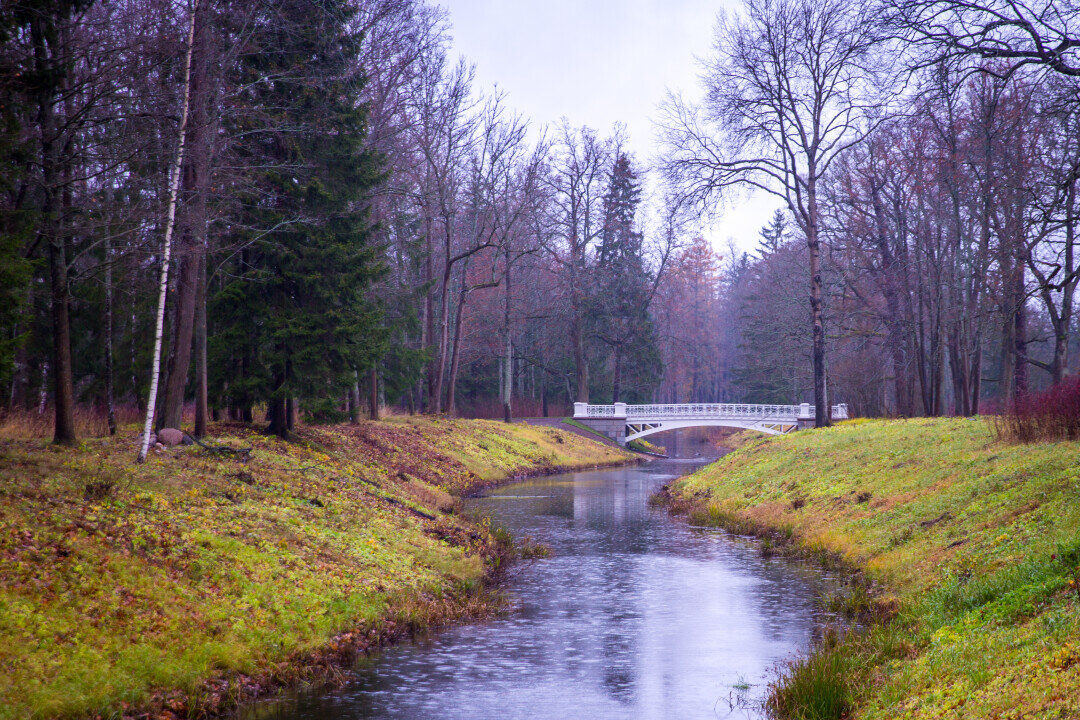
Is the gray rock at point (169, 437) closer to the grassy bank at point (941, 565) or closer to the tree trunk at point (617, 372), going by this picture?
the grassy bank at point (941, 565)

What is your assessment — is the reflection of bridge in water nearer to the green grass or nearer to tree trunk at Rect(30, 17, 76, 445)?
the green grass

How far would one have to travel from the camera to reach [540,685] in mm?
8945

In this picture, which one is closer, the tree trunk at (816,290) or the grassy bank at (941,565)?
the grassy bank at (941,565)

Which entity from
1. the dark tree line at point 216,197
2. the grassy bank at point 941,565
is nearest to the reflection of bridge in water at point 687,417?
the dark tree line at point 216,197

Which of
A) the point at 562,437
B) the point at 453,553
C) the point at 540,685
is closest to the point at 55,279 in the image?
the point at 453,553

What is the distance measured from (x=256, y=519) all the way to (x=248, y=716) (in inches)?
196

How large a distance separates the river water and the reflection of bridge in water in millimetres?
31139

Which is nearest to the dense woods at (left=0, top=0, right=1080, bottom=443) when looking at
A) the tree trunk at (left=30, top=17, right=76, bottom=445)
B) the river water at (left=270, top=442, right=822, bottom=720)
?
the tree trunk at (left=30, top=17, right=76, bottom=445)

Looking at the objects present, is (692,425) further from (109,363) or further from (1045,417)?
(109,363)

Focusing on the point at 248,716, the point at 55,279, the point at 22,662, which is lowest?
the point at 248,716

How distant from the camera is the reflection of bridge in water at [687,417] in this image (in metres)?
47.8

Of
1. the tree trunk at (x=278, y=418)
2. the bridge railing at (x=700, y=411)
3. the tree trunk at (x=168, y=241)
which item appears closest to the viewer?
the tree trunk at (x=168, y=241)

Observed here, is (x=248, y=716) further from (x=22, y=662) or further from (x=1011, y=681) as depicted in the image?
(x=1011, y=681)

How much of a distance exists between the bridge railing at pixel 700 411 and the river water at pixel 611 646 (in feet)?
103
